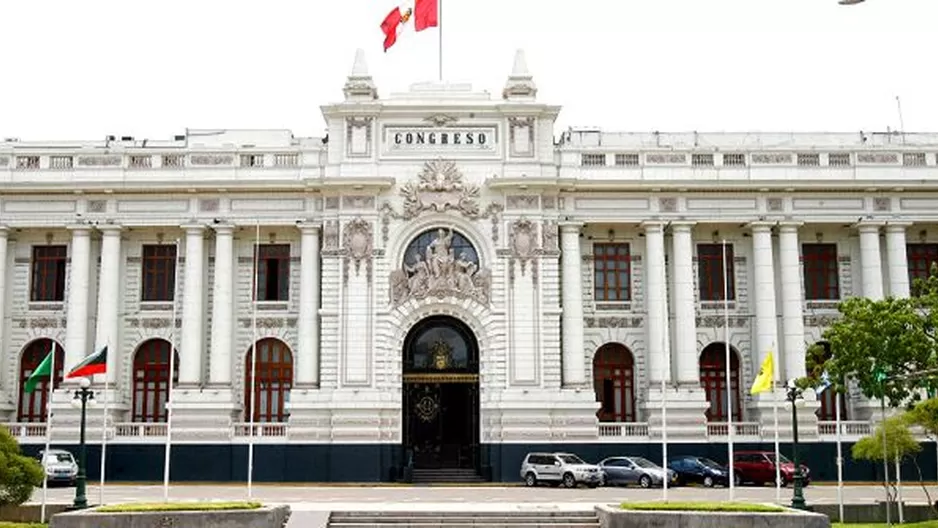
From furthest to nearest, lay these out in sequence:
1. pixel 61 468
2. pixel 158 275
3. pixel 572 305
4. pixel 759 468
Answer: pixel 158 275, pixel 572 305, pixel 759 468, pixel 61 468

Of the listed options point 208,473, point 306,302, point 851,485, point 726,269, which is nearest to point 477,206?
point 306,302

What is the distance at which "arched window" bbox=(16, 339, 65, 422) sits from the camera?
5497cm

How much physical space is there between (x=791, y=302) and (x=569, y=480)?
1548cm

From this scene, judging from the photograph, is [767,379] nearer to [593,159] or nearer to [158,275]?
[593,159]

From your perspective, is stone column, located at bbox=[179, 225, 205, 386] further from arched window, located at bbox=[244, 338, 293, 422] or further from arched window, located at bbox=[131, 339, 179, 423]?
arched window, located at bbox=[244, 338, 293, 422]

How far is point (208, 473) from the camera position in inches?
2052

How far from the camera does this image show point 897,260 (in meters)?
54.8

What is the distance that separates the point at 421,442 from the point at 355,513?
21.0m

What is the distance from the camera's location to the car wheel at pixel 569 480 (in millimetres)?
47406

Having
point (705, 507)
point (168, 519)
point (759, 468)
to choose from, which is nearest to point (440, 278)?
point (759, 468)

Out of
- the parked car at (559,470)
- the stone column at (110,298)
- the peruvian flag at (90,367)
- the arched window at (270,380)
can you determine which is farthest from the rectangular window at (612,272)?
the peruvian flag at (90,367)

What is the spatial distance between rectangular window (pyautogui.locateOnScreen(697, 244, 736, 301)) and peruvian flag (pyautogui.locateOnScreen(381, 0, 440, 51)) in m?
17.8

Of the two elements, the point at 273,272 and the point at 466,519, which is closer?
the point at 466,519

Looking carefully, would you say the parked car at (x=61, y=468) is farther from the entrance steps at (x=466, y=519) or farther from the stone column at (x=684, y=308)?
the stone column at (x=684, y=308)
